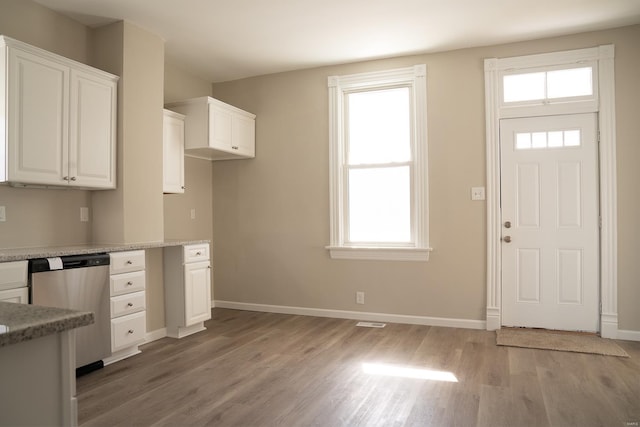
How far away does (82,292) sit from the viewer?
3.10 m

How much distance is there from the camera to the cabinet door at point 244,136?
4922 mm

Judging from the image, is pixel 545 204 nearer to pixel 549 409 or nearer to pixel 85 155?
pixel 549 409

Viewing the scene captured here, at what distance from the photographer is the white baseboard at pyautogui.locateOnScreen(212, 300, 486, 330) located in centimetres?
438

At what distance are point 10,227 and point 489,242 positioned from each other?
409cm

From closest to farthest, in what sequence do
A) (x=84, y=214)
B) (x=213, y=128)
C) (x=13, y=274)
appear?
(x=13, y=274), (x=84, y=214), (x=213, y=128)

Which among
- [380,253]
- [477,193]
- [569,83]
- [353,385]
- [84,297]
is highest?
[569,83]

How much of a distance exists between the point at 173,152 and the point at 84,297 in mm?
1800

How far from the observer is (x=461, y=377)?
9.97 ft

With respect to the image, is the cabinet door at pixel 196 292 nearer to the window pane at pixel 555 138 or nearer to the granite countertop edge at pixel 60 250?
the granite countertop edge at pixel 60 250

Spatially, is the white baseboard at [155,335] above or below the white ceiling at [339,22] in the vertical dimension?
below

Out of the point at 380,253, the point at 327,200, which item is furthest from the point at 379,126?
the point at 380,253

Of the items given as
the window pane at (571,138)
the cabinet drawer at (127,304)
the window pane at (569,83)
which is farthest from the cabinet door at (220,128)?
the window pane at (571,138)

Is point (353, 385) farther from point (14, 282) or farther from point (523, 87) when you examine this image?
point (523, 87)

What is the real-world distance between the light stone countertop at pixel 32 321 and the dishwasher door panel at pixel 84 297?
1.82 metres
